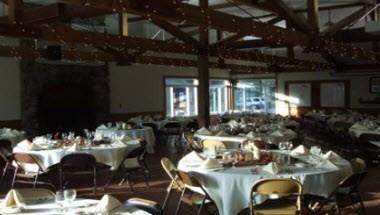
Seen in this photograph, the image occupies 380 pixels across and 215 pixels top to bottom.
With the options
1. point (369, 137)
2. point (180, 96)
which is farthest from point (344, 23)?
point (180, 96)

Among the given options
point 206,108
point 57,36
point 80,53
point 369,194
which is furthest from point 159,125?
point 369,194

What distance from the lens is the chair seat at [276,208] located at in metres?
4.27

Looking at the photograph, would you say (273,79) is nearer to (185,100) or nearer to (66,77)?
(185,100)

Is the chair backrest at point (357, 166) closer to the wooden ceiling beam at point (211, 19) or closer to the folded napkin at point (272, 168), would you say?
the folded napkin at point (272, 168)

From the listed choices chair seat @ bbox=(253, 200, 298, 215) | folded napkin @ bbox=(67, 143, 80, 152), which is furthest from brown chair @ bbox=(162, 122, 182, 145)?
chair seat @ bbox=(253, 200, 298, 215)

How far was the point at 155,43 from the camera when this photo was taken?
420 inches

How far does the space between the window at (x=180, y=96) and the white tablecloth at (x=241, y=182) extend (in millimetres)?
13112

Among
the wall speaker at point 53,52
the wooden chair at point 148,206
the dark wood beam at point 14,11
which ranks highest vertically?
the dark wood beam at point 14,11

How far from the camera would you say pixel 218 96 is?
21.3 m

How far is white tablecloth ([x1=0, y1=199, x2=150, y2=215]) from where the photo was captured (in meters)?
2.97

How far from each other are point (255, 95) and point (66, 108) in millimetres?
10618

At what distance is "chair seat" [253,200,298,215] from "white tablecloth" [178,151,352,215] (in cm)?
16

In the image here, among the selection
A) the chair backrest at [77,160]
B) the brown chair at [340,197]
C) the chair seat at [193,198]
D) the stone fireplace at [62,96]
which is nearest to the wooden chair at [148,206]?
the chair seat at [193,198]

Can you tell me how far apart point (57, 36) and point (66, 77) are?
5334 mm
